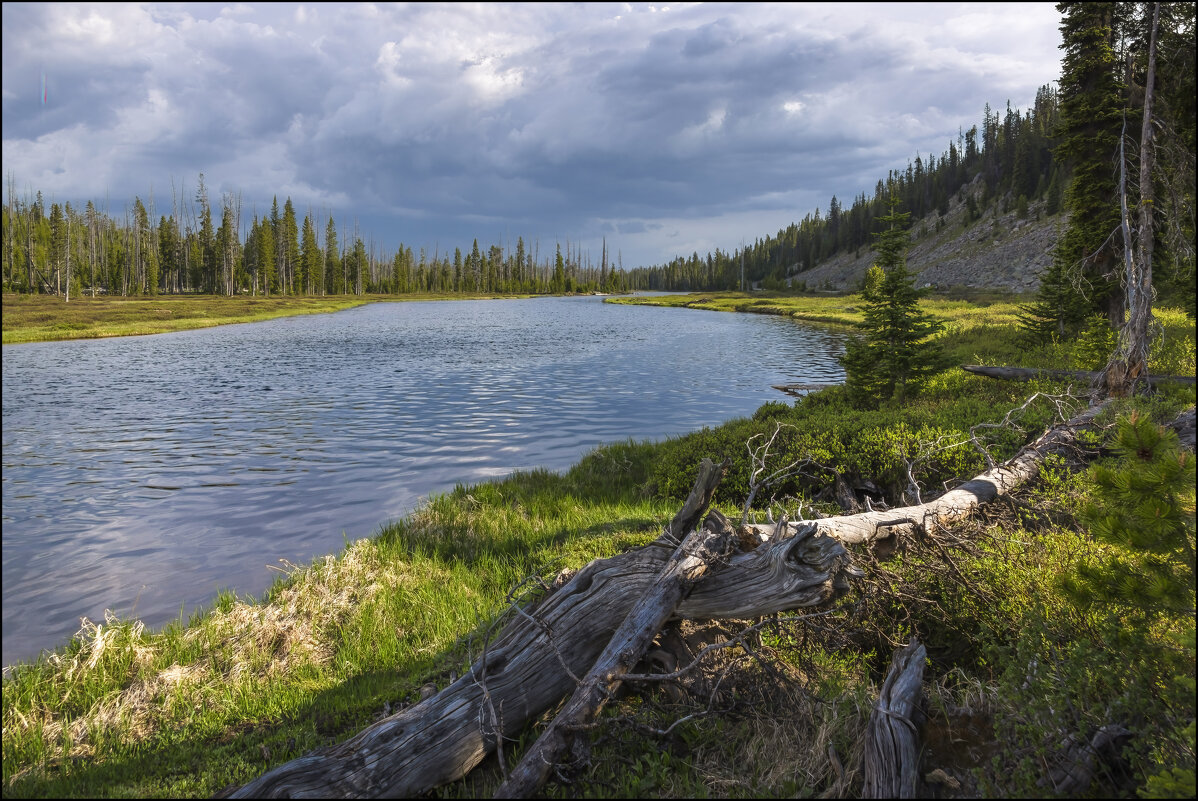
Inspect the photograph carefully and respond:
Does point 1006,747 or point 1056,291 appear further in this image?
point 1056,291

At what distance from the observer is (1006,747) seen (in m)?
3.51

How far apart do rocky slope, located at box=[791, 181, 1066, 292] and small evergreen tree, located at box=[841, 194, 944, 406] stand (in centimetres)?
4990

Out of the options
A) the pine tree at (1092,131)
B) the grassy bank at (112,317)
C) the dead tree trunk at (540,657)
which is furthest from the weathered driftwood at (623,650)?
the grassy bank at (112,317)

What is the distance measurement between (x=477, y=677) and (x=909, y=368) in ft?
53.0

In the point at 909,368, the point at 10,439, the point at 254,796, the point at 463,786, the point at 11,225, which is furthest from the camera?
the point at 11,225

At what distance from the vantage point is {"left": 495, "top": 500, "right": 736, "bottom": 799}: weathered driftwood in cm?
369

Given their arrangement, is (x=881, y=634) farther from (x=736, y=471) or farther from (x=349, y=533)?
(x=349, y=533)

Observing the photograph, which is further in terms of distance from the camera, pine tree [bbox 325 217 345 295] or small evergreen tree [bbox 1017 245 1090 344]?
pine tree [bbox 325 217 345 295]

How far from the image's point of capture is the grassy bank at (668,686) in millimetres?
3611

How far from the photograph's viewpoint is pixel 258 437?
16453 millimetres

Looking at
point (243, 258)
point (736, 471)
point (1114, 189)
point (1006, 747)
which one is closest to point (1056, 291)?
point (1114, 189)

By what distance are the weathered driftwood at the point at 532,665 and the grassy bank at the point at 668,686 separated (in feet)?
1.05

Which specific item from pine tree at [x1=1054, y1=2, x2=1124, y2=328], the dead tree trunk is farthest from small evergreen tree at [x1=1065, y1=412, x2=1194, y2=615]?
pine tree at [x1=1054, y1=2, x2=1124, y2=328]

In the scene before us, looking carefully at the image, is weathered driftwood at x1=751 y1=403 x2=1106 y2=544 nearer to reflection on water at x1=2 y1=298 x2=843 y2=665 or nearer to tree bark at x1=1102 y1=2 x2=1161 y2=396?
tree bark at x1=1102 y1=2 x2=1161 y2=396
